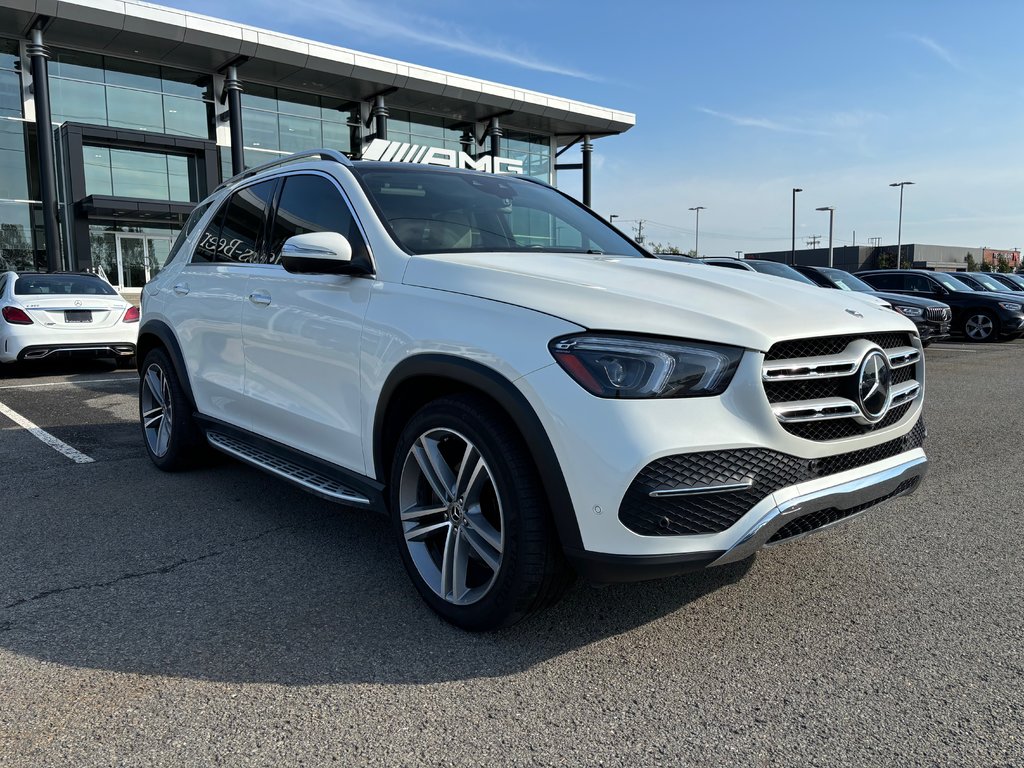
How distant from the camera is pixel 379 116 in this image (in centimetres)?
3294

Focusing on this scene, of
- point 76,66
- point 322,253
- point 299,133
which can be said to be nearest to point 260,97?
point 299,133

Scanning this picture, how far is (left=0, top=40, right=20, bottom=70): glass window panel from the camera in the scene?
2609 centimetres

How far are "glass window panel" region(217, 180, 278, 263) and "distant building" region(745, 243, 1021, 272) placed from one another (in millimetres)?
76292

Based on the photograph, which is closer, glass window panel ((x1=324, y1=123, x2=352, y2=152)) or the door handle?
the door handle

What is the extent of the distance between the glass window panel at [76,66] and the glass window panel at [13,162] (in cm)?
216

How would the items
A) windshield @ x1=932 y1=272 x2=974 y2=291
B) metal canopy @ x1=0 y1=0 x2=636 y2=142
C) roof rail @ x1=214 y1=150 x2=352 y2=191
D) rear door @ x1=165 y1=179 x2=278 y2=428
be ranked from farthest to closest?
1. metal canopy @ x1=0 y1=0 x2=636 y2=142
2. windshield @ x1=932 y1=272 x2=974 y2=291
3. rear door @ x1=165 y1=179 x2=278 y2=428
4. roof rail @ x1=214 y1=150 x2=352 y2=191

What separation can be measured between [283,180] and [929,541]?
12.0 feet

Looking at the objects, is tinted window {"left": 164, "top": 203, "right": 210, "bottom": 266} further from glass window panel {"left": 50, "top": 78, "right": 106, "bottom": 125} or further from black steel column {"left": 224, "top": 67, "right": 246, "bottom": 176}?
glass window panel {"left": 50, "top": 78, "right": 106, "bottom": 125}

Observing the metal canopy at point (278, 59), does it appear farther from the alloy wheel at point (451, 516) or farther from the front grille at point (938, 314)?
the alloy wheel at point (451, 516)

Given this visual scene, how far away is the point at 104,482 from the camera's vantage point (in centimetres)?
503

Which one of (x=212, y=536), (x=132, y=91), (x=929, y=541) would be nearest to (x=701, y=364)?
(x=929, y=541)

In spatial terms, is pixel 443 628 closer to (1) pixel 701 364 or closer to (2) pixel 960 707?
(1) pixel 701 364

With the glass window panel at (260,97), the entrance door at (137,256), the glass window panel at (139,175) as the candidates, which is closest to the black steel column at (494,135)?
the glass window panel at (260,97)

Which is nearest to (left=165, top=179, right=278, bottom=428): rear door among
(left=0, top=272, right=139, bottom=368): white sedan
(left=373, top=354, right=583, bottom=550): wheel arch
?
(left=373, top=354, right=583, bottom=550): wheel arch
